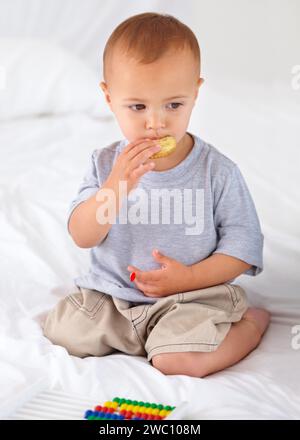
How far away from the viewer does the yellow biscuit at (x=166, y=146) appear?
1263 millimetres

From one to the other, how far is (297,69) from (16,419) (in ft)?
6.19

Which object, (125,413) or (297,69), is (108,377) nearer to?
(125,413)

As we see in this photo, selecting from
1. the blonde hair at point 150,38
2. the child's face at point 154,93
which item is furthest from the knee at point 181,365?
the blonde hair at point 150,38

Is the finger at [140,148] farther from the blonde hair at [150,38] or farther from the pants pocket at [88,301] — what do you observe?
the pants pocket at [88,301]

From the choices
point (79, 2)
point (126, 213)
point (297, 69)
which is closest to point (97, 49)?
point (79, 2)

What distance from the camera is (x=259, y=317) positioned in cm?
137

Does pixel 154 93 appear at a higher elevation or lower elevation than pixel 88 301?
higher

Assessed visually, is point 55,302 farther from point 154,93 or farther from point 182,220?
point 154,93

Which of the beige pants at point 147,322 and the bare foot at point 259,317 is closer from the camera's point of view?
the beige pants at point 147,322

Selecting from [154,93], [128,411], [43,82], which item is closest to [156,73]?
[154,93]

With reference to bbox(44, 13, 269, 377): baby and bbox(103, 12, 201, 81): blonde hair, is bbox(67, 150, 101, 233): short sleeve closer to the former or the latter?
bbox(44, 13, 269, 377): baby

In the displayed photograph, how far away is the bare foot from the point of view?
4.39ft

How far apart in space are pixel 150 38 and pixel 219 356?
0.54 metres

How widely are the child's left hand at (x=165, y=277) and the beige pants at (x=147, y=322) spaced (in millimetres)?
18
